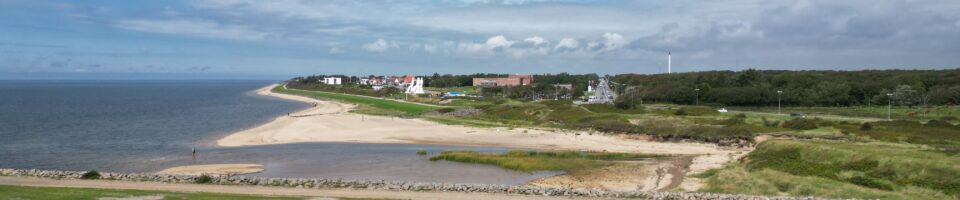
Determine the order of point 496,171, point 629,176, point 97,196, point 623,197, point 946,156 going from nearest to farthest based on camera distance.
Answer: point 97,196
point 623,197
point 946,156
point 629,176
point 496,171

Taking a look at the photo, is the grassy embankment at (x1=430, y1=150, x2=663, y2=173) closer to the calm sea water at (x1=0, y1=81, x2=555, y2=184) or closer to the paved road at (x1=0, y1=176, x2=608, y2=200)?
the calm sea water at (x1=0, y1=81, x2=555, y2=184)

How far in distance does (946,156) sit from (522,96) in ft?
359

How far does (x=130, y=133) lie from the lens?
60125 mm

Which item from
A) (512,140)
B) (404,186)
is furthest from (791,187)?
(512,140)

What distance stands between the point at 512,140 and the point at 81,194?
36161 mm

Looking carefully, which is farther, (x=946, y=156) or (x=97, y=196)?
(x=946, y=156)

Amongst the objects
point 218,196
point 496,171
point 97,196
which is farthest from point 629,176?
point 97,196

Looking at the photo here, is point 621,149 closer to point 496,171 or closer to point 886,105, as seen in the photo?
point 496,171

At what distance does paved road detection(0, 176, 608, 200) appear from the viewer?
24.3 meters

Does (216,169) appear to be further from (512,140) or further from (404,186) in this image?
(512,140)

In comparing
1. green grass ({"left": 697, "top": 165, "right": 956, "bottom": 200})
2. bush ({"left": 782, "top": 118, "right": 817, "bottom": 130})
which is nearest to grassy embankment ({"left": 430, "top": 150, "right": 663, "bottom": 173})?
green grass ({"left": 697, "top": 165, "right": 956, "bottom": 200})

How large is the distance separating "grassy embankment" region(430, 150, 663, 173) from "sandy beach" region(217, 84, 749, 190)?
2888 mm

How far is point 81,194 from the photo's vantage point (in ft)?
72.0

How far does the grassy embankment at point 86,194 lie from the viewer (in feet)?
69.8
